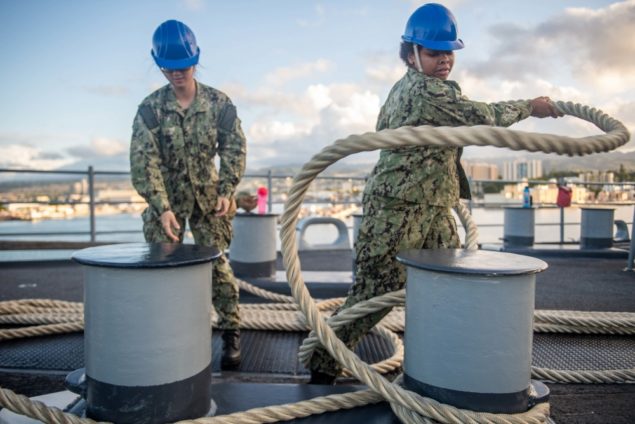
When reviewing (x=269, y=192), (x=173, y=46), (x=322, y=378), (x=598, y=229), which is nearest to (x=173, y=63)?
(x=173, y=46)

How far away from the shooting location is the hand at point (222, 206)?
2492 mm

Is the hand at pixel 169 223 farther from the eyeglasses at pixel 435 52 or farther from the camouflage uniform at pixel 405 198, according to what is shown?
the eyeglasses at pixel 435 52

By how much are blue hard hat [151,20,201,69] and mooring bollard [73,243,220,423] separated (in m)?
1.12

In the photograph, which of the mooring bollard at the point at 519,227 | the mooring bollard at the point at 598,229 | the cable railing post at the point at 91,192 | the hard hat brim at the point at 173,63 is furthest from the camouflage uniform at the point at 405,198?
the mooring bollard at the point at 598,229

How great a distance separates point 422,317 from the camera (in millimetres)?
1428

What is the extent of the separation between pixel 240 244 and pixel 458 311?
3.29m

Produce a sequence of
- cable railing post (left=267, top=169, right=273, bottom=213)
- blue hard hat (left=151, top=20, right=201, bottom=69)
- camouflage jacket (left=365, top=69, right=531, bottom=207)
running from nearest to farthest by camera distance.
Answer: camouflage jacket (left=365, top=69, right=531, bottom=207)
blue hard hat (left=151, top=20, right=201, bottom=69)
cable railing post (left=267, top=169, right=273, bottom=213)

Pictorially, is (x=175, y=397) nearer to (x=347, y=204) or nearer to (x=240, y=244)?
(x=240, y=244)

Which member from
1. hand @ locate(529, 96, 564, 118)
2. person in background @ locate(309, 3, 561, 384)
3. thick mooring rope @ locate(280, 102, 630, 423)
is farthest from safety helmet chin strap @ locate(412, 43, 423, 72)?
thick mooring rope @ locate(280, 102, 630, 423)

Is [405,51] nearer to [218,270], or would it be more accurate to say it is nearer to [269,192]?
[218,270]

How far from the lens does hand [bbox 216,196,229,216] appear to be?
8.18 feet

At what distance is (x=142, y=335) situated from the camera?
141cm

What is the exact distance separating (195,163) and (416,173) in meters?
1.17

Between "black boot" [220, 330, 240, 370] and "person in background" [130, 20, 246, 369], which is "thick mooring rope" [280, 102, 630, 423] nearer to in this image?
"person in background" [130, 20, 246, 369]
